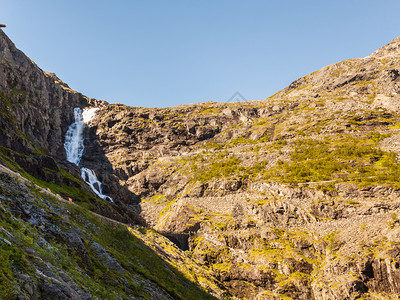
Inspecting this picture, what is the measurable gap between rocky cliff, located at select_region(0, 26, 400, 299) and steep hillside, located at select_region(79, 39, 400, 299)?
40cm

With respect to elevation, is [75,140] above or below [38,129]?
below

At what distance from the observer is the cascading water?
120169 millimetres

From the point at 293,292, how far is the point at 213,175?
5962cm

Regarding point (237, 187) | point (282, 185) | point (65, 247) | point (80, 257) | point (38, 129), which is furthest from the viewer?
point (38, 129)

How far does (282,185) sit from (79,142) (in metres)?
135

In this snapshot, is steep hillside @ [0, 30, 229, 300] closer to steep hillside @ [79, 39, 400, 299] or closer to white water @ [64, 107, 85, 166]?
steep hillside @ [79, 39, 400, 299]

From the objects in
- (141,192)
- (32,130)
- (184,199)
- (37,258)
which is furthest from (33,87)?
(37,258)

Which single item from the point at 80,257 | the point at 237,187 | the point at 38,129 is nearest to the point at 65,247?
the point at 80,257

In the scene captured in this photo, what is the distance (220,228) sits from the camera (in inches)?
3297

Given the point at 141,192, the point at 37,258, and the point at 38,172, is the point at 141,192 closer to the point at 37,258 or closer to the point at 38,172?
the point at 38,172

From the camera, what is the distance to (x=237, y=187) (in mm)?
101438

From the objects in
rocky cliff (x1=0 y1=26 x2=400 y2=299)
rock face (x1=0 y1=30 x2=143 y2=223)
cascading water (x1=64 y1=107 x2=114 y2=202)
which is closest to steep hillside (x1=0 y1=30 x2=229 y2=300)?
rocky cliff (x1=0 y1=26 x2=400 y2=299)

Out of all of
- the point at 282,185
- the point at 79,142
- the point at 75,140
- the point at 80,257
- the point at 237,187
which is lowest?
the point at 237,187

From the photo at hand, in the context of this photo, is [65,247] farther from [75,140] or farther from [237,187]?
[75,140]
